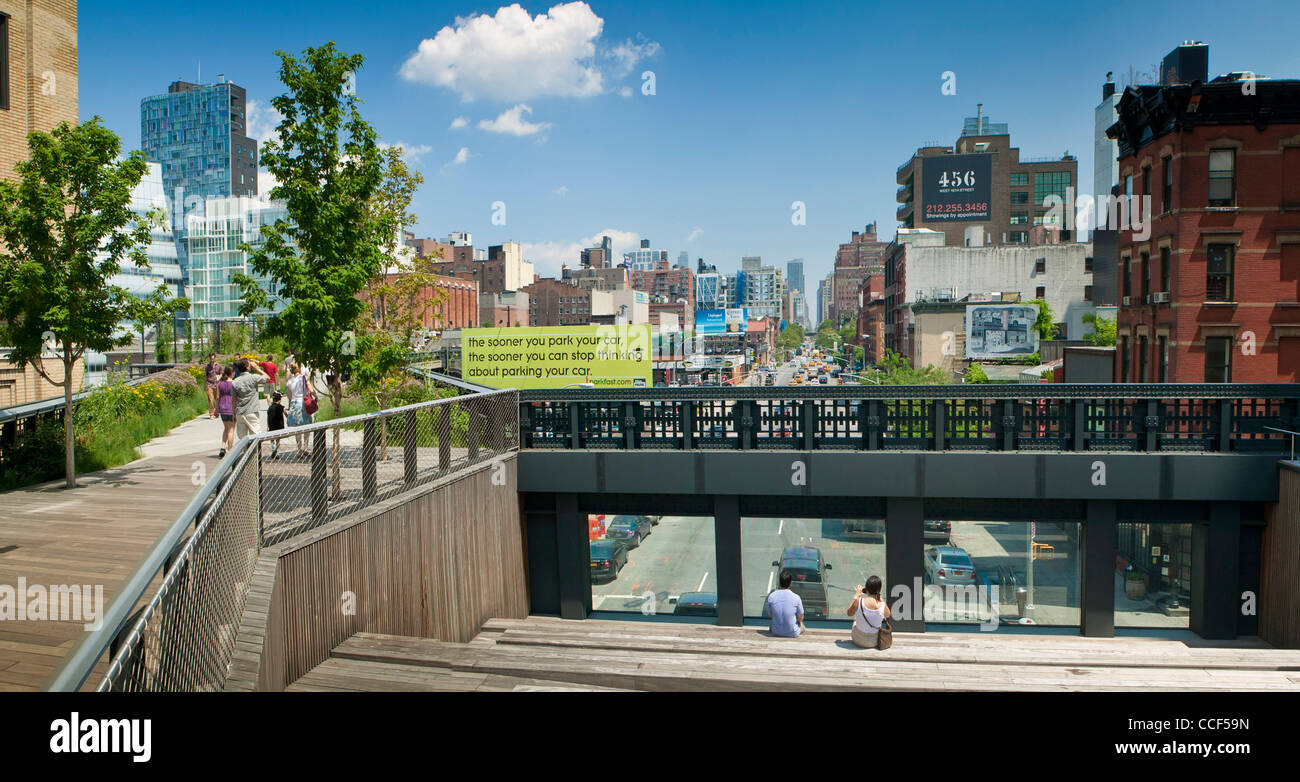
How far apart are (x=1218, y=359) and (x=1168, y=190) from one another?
5.67 m

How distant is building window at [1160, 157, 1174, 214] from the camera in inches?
1015

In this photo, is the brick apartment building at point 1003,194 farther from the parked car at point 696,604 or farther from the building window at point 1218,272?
the parked car at point 696,604

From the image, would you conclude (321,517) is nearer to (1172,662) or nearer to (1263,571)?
(1172,662)

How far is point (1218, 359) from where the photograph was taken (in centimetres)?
2584

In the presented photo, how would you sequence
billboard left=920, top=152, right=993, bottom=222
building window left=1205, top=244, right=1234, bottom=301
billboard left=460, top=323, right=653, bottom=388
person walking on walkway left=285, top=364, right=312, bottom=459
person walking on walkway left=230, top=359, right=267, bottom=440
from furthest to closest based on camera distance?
1. billboard left=920, top=152, right=993, bottom=222
2. building window left=1205, top=244, right=1234, bottom=301
3. billboard left=460, top=323, right=653, bottom=388
4. person walking on walkway left=285, top=364, right=312, bottom=459
5. person walking on walkway left=230, top=359, right=267, bottom=440

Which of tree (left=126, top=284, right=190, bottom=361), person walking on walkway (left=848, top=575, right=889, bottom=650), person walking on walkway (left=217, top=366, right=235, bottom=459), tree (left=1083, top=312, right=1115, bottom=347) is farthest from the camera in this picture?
tree (left=1083, top=312, right=1115, bottom=347)

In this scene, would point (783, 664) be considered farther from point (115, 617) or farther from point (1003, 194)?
point (1003, 194)

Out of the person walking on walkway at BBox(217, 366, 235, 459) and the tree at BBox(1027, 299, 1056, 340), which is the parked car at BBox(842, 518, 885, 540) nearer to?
the person walking on walkway at BBox(217, 366, 235, 459)

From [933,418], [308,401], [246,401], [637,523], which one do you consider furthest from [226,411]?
[933,418]

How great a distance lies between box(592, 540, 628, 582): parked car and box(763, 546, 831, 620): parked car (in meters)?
2.93

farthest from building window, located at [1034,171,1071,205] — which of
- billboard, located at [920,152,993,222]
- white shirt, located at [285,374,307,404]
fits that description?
white shirt, located at [285,374,307,404]

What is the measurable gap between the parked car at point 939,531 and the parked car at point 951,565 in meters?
0.47

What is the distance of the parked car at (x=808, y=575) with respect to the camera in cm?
1516
